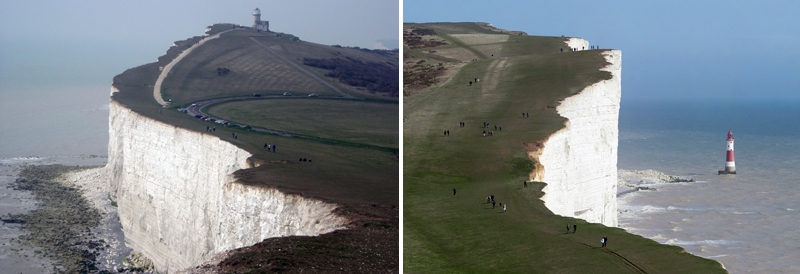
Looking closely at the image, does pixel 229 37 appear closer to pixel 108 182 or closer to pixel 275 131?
pixel 275 131

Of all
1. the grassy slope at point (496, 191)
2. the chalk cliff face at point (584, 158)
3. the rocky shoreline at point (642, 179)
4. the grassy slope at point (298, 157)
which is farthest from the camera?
the rocky shoreline at point (642, 179)

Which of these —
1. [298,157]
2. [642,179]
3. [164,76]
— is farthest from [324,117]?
[642,179]

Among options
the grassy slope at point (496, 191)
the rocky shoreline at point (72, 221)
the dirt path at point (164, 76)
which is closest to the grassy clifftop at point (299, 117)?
the dirt path at point (164, 76)

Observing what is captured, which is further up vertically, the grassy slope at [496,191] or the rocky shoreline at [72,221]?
the grassy slope at [496,191]

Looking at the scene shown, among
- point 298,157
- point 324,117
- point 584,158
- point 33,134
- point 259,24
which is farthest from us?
point 259,24

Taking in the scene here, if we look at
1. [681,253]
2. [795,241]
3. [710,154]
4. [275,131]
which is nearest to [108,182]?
[275,131]

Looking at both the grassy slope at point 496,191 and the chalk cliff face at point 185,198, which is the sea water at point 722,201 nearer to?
the grassy slope at point 496,191

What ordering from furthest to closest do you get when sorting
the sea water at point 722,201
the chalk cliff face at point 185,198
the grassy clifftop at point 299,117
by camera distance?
1. the sea water at point 722,201
2. the chalk cliff face at point 185,198
3. the grassy clifftop at point 299,117

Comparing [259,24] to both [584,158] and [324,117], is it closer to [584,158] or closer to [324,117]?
[324,117]
